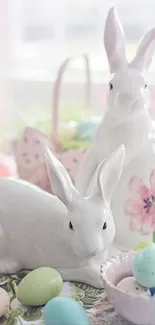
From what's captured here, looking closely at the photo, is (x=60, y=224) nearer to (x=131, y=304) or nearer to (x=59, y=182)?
(x=59, y=182)

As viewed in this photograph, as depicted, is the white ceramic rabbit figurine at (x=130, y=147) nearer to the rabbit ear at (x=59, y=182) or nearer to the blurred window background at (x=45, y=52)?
the rabbit ear at (x=59, y=182)

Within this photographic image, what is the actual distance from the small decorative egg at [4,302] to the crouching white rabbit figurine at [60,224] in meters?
0.09

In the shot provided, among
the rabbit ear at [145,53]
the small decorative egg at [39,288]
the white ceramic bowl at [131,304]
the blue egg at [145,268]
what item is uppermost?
the rabbit ear at [145,53]

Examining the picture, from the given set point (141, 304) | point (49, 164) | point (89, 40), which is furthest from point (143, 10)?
point (141, 304)

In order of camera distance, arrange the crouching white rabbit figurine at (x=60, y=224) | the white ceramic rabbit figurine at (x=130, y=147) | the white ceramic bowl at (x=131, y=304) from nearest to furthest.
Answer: the white ceramic bowl at (x=131, y=304) < the crouching white rabbit figurine at (x=60, y=224) < the white ceramic rabbit figurine at (x=130, y=147)

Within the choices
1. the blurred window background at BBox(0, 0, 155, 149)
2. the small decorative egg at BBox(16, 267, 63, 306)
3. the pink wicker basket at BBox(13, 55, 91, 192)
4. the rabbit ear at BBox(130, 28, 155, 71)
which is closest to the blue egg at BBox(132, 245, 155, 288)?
the small decorative egg at BBox(16, 267, 63, 306)

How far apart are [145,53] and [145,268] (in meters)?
0.36

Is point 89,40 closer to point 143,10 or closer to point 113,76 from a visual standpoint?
point 143,10

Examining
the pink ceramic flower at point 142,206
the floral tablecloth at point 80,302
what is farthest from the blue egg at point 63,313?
the pink ceramic flower at point 142,206

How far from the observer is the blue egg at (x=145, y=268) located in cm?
67

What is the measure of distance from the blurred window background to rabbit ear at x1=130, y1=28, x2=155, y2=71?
649mm

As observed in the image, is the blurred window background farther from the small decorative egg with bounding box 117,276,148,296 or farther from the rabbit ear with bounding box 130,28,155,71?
the small decorative egg with bounding box 117,276,148,296

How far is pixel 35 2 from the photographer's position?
65.1 inches

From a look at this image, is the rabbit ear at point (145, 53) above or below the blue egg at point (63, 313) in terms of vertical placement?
above
